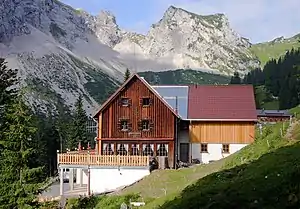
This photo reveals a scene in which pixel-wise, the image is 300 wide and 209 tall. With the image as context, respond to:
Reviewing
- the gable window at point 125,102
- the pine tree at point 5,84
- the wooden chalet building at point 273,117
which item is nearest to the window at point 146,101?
the gable window at point 125,102

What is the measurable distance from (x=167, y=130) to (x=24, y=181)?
75.9 ft

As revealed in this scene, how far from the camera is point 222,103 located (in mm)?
54594

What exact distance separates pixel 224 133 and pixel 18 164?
1072 inches

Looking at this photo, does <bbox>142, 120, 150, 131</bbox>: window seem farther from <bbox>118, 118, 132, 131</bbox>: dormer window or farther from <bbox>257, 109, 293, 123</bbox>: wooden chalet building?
<bbox>257, 109, 293, 123</bbox>: wooden chalet building

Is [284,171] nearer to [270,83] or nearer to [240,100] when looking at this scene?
[240,100]

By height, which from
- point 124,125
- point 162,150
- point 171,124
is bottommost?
point 162,150

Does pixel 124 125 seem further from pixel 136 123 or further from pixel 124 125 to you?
pixel 136 123

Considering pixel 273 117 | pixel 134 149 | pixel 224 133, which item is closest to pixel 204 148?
pixel 224 133

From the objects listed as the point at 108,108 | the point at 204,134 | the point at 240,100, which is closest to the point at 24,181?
the point at 108,108

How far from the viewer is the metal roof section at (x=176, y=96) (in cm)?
5453

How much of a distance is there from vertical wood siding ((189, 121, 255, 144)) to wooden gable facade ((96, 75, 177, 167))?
3.38m

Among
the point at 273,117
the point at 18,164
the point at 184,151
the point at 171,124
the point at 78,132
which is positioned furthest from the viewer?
the point at 273,117

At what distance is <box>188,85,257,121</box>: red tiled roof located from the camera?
53094 millimetres

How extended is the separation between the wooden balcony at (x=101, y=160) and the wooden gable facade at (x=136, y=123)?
21.4 feet
